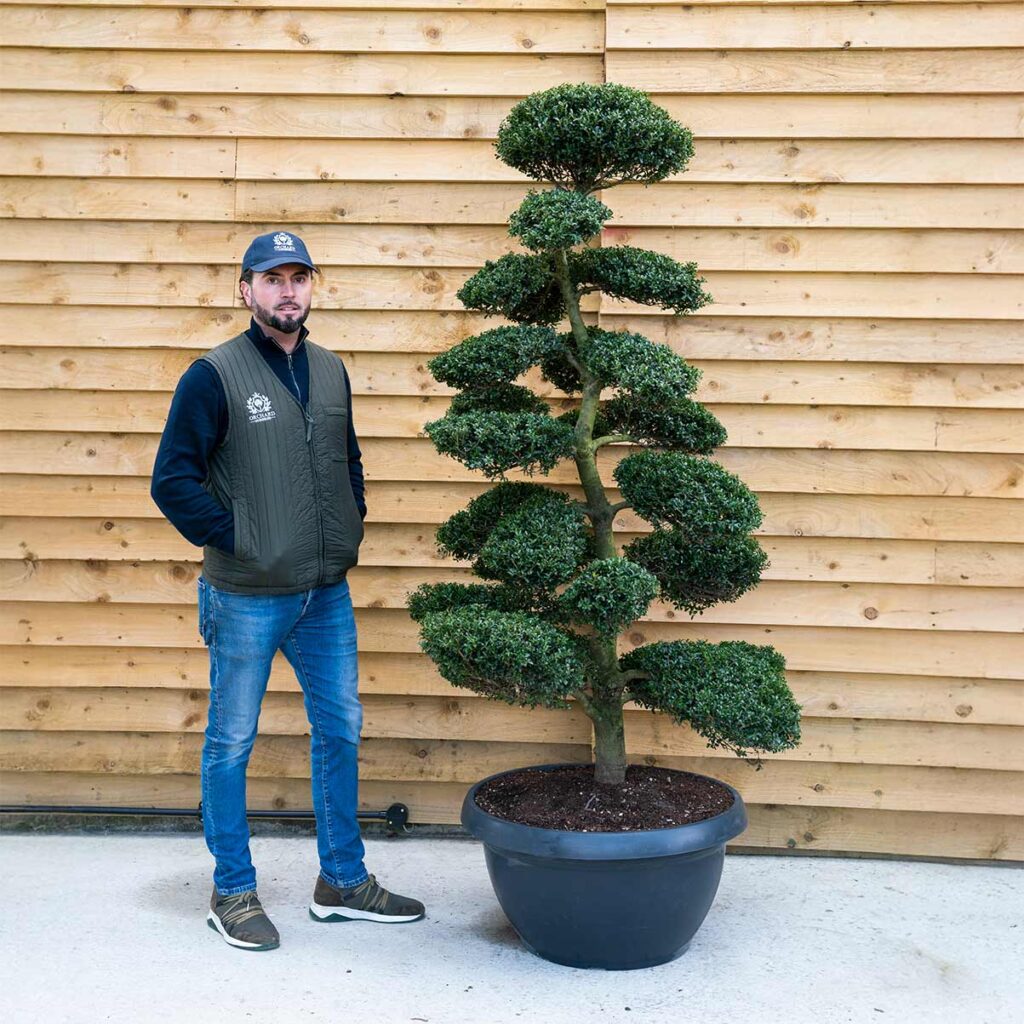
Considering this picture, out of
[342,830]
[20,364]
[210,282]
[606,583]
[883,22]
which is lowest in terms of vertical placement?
[342,830]

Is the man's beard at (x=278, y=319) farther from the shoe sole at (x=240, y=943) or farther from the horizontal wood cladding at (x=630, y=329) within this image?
the shoe sole at (x=240, y=943)

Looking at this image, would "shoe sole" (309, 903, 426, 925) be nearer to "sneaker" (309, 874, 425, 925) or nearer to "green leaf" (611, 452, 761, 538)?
"sneaker" (309, 874, 425, 925)

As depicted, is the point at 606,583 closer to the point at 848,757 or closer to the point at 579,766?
the point at 579,766

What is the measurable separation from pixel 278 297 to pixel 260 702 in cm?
98

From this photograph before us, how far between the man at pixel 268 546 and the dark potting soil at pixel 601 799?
41 centimetres

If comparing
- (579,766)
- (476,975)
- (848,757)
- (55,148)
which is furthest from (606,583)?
(55,148)

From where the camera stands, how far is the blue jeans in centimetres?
279

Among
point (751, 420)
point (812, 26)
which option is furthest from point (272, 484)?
point (812, 26)

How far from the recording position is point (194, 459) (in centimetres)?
270

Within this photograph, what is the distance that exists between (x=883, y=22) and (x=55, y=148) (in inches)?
94.9

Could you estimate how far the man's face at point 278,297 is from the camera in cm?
278

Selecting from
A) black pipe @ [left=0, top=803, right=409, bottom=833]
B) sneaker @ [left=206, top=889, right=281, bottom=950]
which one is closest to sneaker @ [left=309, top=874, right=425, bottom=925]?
sneaker @ [left=206, top=889, right=281, bottom=950]

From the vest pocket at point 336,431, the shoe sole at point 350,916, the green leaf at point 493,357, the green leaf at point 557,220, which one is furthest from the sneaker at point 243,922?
the green leaf at point 557,220

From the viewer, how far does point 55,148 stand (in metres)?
3.47
